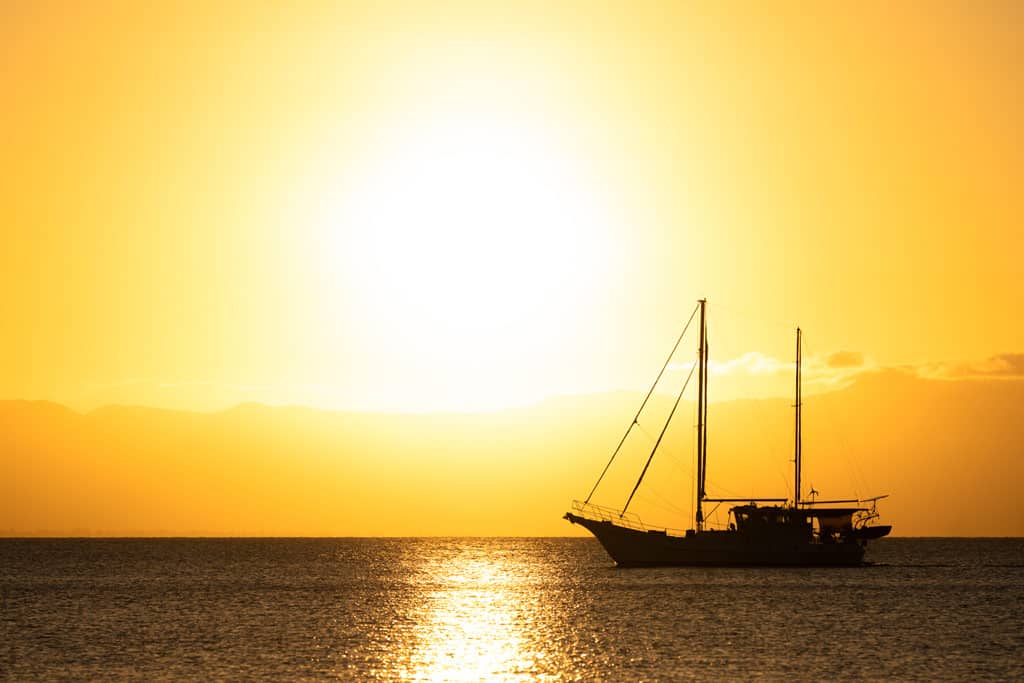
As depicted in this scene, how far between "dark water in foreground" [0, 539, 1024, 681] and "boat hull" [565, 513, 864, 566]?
1.60 metres

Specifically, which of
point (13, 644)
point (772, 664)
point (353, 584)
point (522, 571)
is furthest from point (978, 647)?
point (522, 571)

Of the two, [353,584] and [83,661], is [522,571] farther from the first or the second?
[83,661]

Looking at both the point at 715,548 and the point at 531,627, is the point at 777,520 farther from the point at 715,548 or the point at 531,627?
the point at 531,627

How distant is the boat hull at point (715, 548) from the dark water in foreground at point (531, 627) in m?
1.60

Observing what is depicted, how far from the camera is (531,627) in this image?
69562 millimetres

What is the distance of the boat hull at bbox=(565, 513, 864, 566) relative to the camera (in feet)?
338

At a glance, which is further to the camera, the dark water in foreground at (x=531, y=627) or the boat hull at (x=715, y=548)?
the boat hull at (x=715, y=548)

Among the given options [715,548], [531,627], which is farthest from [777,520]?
[531,627]

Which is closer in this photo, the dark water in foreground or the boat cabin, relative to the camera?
the dark water in foreground

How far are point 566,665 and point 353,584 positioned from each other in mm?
69694

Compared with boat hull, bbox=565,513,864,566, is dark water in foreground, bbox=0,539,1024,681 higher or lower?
lower

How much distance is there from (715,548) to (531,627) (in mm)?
36502

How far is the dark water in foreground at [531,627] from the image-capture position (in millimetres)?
51125

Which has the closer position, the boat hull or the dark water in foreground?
the dark water in foreground
